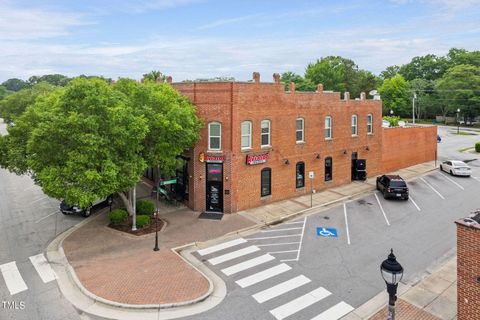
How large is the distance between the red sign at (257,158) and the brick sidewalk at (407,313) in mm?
11959

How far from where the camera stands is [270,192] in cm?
2270

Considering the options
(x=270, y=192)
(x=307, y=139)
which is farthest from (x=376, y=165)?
(x=270, y=192)

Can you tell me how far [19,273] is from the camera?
13672 mm

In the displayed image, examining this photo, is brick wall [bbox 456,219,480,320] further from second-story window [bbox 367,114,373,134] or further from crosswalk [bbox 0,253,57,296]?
second-story window [bbox 367,114,373,134]

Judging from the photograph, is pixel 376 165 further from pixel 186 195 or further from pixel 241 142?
pixel 186 195

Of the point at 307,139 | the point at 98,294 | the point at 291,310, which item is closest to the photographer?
the point at 291,310

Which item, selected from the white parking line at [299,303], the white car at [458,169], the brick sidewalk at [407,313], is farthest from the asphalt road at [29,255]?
the white car at [458,169]

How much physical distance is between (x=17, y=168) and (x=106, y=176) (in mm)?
6431

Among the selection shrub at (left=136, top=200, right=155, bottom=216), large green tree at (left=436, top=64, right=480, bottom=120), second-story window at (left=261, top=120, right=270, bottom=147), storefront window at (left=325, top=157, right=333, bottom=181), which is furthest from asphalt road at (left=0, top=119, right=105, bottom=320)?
large green tree at (left=436, top=64, right=480, bottom=120)

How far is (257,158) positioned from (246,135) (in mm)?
1638

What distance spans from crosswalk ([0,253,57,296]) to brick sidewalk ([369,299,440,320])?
479 inches

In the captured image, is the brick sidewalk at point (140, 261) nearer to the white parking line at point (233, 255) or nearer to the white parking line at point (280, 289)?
the white parking line at point (233, 255)

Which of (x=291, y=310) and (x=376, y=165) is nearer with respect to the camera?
(x=291, y=310)

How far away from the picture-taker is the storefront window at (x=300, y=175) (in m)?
24.4
